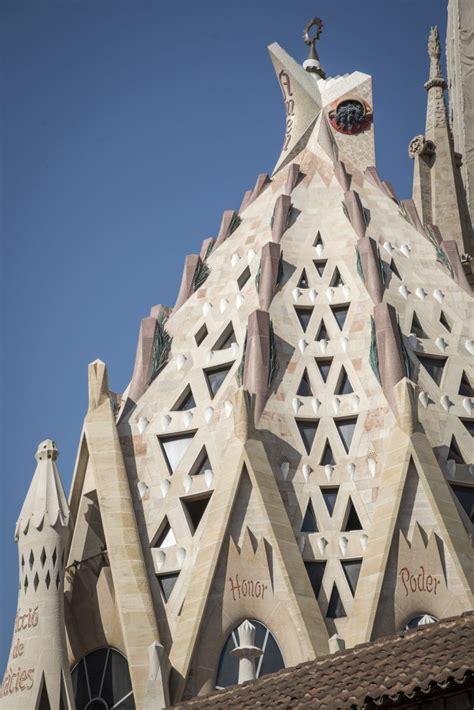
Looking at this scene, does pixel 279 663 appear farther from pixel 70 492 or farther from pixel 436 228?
pixel 436 228

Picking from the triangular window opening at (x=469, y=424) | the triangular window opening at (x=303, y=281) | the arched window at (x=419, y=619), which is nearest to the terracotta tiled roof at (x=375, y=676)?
the arched window at (x=419, y=619)

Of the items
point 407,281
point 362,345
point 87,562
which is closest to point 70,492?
point 87,562

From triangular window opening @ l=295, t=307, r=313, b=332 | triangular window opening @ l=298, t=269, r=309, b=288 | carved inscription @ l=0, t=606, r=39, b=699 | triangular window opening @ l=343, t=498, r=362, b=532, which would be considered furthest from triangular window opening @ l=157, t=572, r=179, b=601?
triangular window opening @ l=298, t=269, r=309, b=288

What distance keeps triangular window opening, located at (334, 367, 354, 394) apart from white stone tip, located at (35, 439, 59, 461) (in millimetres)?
5828

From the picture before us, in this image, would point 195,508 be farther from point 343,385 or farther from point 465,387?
point 465,387

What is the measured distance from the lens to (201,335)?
30.3m

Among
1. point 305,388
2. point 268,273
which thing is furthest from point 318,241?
point 305,388

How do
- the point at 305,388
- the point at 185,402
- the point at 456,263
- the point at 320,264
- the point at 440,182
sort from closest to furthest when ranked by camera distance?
1. the point at 305,388
2. the point at 185,402
3. the point at 320,264
4. the point at 456,263
5. the point at 440,182

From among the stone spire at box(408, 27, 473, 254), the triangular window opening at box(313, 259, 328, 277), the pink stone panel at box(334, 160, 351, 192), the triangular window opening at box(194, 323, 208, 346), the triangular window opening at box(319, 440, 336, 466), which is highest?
the stone spire at box(408, 27, 473, 254)

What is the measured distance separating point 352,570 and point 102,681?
4.89 m

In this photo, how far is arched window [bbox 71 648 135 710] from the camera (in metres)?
25.4

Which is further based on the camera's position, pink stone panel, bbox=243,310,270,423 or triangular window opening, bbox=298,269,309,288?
triangular window opening, bbox=298,269,309,288

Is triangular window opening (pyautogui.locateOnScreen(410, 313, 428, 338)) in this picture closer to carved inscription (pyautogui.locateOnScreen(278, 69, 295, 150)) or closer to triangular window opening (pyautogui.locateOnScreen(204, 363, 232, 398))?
triangular window opening (pyautogui.locateOnScreen(204, 363, 232, 398))

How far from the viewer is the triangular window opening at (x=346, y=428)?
27.9m
